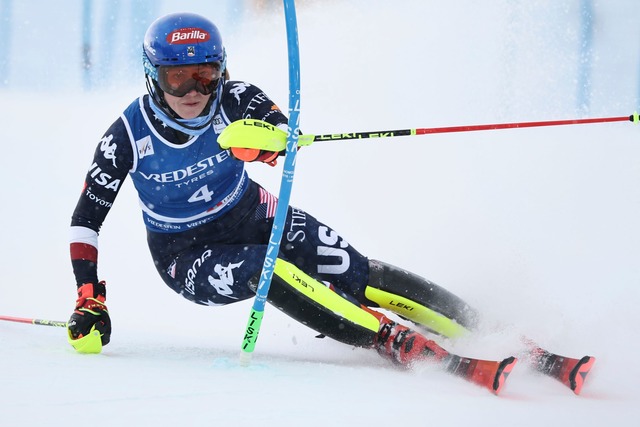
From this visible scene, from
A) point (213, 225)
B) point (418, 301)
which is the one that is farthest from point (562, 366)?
point (213, 225)

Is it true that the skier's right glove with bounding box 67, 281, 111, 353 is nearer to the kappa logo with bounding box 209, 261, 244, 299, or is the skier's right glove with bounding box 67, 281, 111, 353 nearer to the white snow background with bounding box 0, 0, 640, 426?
the white snow background with bounding box 0, 0, 640, 426

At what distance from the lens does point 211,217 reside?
3.05 m

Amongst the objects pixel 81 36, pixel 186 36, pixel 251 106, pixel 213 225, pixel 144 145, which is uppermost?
pixel 81 36

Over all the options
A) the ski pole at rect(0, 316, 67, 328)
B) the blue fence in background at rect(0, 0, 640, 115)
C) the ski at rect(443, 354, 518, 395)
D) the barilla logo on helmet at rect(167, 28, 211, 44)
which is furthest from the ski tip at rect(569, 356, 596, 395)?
the blue fence in background at rect(0, 0, 640, 115)

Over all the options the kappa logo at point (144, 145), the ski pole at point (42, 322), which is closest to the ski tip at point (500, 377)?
the kappa logo at point (144, 145)

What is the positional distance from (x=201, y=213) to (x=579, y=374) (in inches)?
59.6

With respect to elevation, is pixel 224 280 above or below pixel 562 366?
above

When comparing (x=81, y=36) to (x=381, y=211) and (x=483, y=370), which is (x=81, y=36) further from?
(x=483, y=370)

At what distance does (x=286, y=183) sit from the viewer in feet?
7.93

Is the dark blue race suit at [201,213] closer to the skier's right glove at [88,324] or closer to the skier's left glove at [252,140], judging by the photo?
the skier's right glove at [88,324]

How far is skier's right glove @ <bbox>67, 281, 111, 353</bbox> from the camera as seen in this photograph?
2615 millimetres

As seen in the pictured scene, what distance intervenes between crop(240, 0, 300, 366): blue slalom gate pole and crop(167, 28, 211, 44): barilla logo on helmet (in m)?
0.46

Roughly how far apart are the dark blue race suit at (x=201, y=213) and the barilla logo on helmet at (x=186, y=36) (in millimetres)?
309

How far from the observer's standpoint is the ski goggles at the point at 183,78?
107 inches
